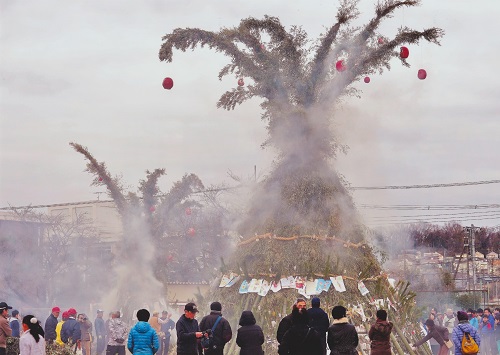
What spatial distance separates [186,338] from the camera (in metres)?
16.5

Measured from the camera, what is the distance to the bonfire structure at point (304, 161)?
21.0 meters

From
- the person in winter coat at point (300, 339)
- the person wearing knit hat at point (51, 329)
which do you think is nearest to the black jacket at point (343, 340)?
the person in winter coat at point (300, 339)

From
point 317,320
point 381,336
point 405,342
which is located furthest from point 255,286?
point 381,336

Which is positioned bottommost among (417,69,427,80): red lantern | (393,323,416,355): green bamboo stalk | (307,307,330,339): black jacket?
(393,323,416,355): green bamboo stalk

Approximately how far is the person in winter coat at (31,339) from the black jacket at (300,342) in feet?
14.2

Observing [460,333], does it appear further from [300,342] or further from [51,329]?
[51,329]

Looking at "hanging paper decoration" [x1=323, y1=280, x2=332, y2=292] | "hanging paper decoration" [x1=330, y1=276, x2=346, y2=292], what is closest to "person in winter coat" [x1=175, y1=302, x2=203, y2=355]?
"hanging paper decoration" [x1=323, y1=280, x2=332, y2=292]

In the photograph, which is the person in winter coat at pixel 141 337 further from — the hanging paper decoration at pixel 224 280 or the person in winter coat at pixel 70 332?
the person in winter coat at pixel 70 332

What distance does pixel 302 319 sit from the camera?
15125 millimetres

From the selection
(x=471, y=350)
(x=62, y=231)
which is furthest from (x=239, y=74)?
(x=62, y=231)

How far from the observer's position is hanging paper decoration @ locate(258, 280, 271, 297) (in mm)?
20781

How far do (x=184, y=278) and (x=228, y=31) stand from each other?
141ft

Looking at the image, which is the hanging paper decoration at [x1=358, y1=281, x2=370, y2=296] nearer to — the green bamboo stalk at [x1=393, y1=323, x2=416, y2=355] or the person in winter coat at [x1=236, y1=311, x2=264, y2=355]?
the green bamboo stalk at [x1=393, y1=323, x2=416, y2=355]

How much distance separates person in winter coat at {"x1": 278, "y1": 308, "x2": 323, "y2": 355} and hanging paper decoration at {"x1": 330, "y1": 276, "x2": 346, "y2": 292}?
5472 millimetres
